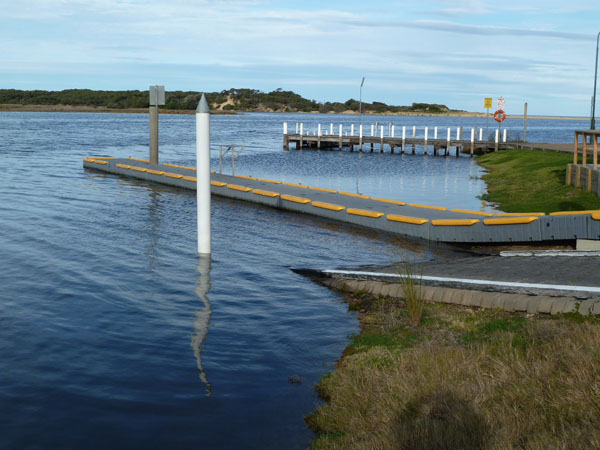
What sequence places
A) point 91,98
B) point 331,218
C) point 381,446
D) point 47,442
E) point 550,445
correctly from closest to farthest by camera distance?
1. point 550,445
2. point 381,446
3. point 47,442
4. point 331,218
5. point 91,98

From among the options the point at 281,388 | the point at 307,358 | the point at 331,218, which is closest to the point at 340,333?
the point at 307,358

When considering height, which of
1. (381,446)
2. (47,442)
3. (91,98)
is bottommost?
(47,442)

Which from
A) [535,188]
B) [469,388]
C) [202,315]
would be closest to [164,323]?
[202,315]

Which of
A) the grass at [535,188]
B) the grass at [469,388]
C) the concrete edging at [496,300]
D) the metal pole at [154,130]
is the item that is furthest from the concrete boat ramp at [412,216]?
the grass at [469,388]

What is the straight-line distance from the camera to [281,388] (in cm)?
772

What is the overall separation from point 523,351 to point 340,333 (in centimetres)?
327

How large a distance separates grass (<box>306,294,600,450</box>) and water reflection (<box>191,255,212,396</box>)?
178 centimetres

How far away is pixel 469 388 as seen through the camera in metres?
6.07

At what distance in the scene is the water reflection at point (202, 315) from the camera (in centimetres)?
855

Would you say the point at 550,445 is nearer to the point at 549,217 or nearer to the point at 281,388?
the point at 281,388

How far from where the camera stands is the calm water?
22.6 feet

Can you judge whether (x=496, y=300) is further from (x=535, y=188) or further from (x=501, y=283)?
(x=535, y=188)

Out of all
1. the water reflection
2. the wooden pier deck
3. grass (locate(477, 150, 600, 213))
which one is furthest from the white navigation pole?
the wooden pier deck

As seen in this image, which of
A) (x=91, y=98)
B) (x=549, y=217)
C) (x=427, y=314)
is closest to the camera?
(x=427, y=314)
